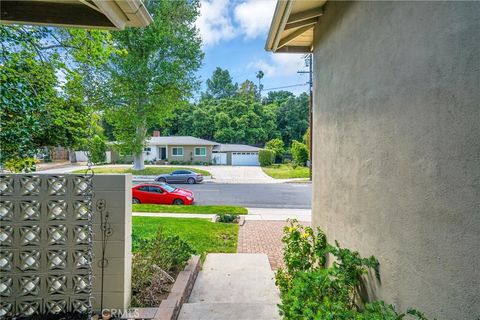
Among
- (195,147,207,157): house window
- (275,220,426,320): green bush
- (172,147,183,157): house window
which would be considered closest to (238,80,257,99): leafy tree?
(195,147,207,157): house window

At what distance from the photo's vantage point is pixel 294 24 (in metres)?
4.54

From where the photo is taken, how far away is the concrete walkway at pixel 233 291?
12.0 feet

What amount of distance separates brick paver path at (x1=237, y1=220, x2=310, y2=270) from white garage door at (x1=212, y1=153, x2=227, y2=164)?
29697 millimetres

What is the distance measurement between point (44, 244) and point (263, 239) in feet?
20.8

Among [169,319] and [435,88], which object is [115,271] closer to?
[169,319]

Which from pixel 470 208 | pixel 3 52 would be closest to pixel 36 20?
pixel 3 52

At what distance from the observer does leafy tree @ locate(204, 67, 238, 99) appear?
64438mm

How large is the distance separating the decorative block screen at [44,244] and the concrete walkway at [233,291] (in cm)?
136

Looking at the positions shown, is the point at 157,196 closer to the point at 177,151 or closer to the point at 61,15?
the point at 61,15

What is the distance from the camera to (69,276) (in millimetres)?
3084

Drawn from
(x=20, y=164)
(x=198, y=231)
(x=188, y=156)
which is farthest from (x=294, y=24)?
(x=188, y=156)

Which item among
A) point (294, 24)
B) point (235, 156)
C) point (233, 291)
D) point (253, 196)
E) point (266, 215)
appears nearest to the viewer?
point (294, 24)

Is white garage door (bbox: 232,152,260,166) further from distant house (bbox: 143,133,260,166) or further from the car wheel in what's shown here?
the car wheel

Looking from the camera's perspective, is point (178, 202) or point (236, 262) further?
point (178, 202)
